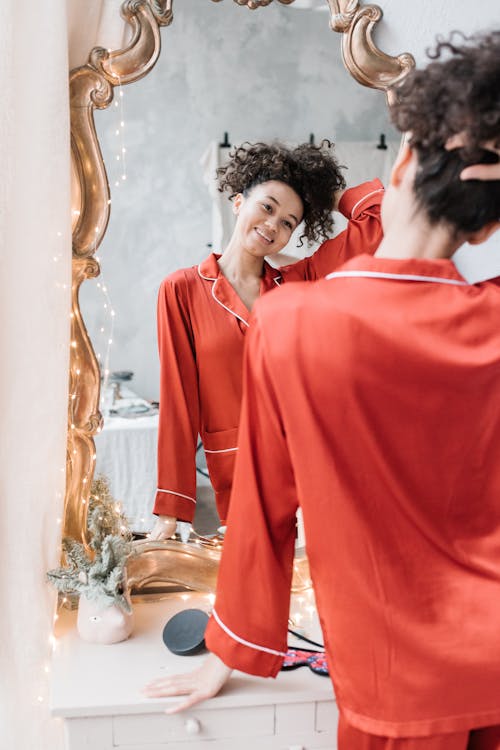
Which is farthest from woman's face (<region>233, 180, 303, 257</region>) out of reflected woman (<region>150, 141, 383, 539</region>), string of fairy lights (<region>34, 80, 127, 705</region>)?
string of fairy lights (<region>34, 80, 127, 705</region>)

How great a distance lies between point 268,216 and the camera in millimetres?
1072

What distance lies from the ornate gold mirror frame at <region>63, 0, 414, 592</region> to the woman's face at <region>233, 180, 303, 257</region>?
0.25 meters

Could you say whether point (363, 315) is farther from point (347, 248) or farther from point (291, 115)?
point (291, 115)

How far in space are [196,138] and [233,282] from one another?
26 cm

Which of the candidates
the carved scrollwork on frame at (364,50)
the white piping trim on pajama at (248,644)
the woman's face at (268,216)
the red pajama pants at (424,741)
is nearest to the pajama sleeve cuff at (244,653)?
the white piping trim on pajama at (248,644)

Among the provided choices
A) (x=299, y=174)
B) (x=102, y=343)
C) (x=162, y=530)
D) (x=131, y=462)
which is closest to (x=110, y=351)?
(x=102, y=343)

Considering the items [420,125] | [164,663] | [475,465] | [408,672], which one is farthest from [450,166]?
[164,663]

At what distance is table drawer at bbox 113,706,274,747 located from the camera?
1022 mm

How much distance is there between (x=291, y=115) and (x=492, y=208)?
1.70ft

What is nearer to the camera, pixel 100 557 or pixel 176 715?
pixel 176 715

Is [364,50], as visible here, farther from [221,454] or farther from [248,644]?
[248,644]

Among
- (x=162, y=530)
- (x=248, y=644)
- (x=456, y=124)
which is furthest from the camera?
(x=162, y=530)

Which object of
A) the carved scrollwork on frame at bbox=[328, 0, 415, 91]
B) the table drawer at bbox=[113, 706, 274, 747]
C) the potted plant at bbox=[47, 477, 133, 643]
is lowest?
the table drawer at bbox=[113, 706, 274, 747]

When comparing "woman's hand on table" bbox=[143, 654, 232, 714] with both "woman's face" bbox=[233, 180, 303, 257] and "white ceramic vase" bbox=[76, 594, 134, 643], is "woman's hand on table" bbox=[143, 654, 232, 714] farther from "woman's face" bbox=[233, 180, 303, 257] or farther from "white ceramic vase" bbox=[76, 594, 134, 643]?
"woman's face" bbox=[233, 180, 303, 257]
